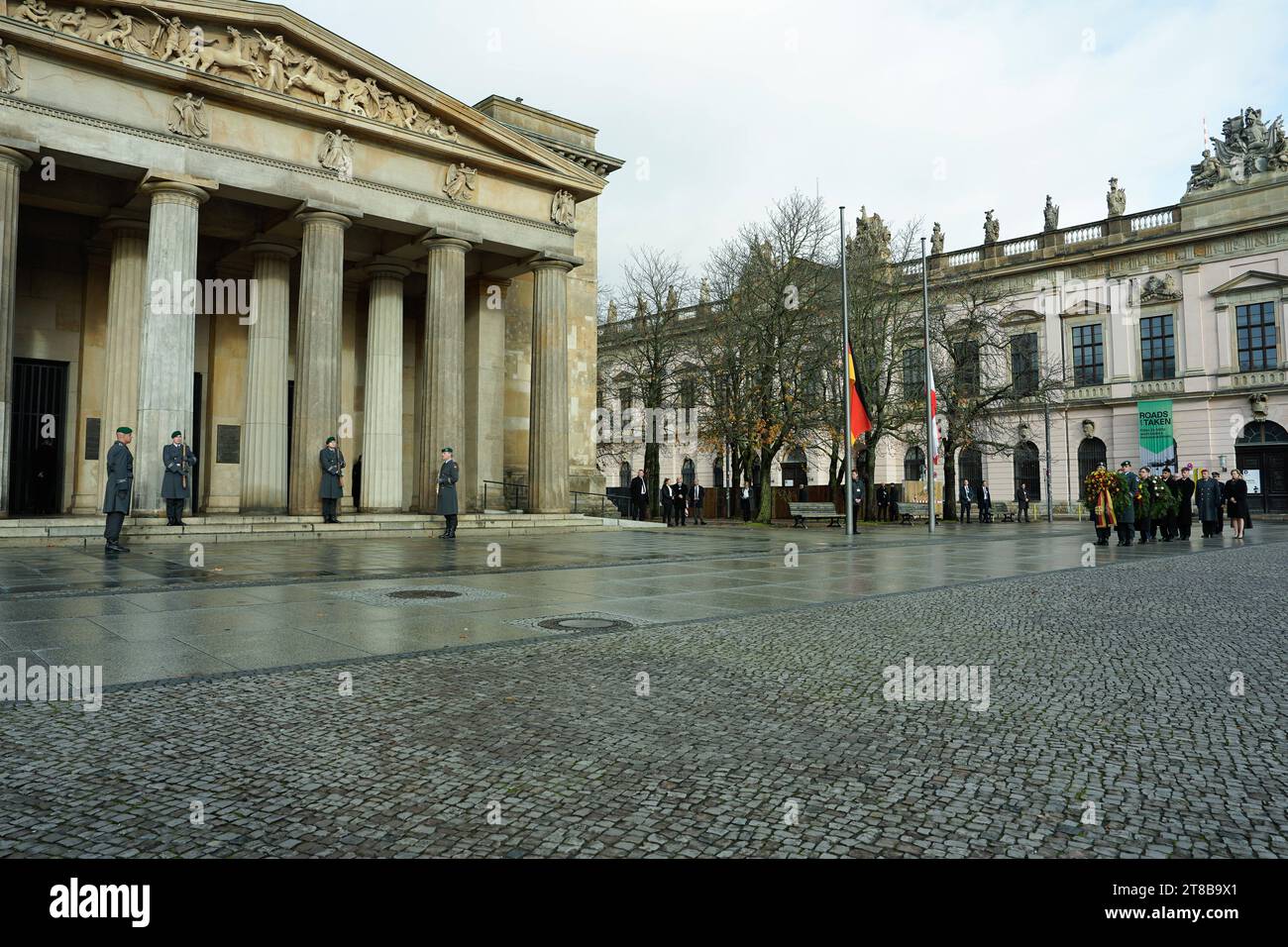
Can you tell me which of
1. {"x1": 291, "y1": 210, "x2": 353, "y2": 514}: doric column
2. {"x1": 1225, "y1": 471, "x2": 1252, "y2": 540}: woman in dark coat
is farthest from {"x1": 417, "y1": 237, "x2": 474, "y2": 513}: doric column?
Answer: {"x1": 1225, "y1": 471, "x2": 1252, "y2": 540}: woman in dark coat

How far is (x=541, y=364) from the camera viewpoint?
86.8 feet

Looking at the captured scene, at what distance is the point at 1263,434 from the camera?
148 feet

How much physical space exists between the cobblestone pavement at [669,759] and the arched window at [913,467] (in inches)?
2044

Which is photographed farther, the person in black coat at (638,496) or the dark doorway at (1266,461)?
the dark doorway at (1266,461)

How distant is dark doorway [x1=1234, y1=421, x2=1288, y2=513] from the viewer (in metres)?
44.4

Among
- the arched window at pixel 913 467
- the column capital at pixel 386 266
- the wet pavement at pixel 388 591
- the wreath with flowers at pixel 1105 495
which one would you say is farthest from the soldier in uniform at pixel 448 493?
the arched window at pixel 913 467

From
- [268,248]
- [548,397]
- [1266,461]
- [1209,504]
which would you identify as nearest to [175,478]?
[268,248]

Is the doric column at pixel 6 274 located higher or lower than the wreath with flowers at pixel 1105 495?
higher

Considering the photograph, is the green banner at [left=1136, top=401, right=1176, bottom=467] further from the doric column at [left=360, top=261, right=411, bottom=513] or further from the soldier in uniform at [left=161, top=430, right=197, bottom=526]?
the soldier in uniform at [left=161, top=430, right=197, bottom=526]

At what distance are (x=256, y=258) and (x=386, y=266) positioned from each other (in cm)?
384

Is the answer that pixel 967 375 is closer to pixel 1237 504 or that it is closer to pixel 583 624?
pixel 1237 504

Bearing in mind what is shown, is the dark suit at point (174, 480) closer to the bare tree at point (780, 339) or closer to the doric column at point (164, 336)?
the doric column at point (164, 336)

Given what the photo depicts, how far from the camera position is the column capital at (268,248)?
953 inches
